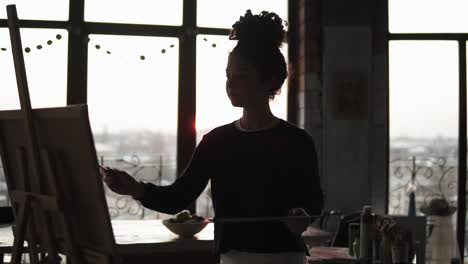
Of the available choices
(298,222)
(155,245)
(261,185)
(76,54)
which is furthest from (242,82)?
(76,54)

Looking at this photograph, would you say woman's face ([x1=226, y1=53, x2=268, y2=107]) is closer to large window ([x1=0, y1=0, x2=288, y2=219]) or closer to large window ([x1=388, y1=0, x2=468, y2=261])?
large window ([x1=0, y1=0, x2=288, y2=219])

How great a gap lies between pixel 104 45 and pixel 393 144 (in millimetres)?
2161

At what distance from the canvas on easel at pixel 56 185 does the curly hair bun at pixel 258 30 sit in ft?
1.55

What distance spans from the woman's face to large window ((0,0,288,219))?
298cm

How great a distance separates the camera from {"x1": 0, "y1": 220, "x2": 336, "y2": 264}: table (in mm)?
2916

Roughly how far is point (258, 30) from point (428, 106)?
11.4 ft

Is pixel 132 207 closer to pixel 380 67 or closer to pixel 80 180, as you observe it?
pixel 380 67

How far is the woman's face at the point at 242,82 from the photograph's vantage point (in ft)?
5.99

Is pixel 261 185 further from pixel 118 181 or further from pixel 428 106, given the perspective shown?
pixel 428 106

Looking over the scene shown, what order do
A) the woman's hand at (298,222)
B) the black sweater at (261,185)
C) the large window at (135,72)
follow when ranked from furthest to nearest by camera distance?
the large window at (135,72)
the black sweater at (261,185)
the woman's hand at (298,222)

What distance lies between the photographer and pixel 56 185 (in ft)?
6.06

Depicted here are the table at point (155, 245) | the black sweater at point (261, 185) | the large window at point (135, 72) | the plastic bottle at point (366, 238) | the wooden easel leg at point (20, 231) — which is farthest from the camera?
the large window at point (135, 72)

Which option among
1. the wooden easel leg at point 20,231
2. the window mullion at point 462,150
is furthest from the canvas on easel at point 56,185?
the window mullion at point 462,150

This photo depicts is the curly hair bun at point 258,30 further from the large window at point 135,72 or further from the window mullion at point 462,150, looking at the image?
the window mullion at point 462,150
